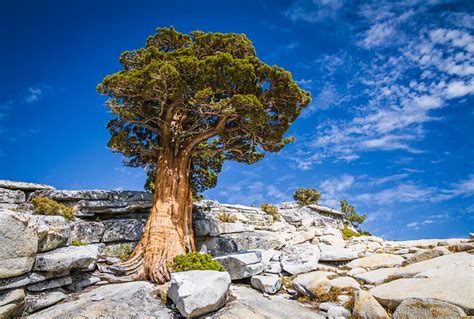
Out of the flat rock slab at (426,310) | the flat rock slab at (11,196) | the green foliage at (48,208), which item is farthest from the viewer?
the flat rock slab at (11,196)

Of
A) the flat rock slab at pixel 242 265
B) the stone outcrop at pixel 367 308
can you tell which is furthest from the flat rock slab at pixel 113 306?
the stone outcrop at pixel 367 308

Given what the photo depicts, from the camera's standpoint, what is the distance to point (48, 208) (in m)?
15.4

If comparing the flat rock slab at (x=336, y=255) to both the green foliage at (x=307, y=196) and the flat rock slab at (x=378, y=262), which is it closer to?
the flat rock slab at (x=378, y=262)

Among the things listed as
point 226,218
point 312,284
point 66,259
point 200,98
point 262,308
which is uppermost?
point 200,98

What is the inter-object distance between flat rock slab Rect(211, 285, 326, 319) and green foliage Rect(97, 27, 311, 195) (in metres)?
7.87

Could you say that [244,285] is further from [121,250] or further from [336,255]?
[121,250]

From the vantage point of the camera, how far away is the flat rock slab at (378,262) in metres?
12.2

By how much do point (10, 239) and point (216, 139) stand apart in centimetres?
1233

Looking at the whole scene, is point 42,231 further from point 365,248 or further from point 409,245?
point 409,245

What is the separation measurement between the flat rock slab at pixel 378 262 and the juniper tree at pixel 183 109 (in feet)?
24.4

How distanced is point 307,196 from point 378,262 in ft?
80.7

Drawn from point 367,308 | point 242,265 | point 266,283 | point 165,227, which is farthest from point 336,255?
point 165,227

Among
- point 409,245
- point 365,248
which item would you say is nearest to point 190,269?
point 365,248

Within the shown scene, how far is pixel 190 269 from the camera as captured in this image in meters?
11.1
